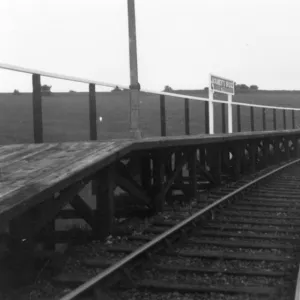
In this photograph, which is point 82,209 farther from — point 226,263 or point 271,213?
point 271,213

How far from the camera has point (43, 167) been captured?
6.01 meters

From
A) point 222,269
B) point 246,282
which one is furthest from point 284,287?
point 222,269

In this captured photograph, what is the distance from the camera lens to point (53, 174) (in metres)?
5.60

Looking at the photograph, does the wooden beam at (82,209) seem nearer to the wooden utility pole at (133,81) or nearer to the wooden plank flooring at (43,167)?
the wooden plank flooring at (43,167)

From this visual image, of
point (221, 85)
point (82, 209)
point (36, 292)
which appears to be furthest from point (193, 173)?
point (221, 85)

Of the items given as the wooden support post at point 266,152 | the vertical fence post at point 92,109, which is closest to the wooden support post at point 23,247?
the vertical fence post at point 92,109

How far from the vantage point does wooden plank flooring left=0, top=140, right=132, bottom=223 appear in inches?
192

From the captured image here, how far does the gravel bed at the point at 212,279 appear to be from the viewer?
5.90 meters

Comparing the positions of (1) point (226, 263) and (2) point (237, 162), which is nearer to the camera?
(1) point (226, 263)

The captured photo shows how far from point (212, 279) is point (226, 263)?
68 cm

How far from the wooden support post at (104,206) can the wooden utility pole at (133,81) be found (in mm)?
2453

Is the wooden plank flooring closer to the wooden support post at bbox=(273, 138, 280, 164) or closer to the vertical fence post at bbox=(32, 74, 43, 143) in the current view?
the vertical fence post at bbox=(32, 74, 43, 143)

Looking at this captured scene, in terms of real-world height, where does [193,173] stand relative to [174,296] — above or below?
above

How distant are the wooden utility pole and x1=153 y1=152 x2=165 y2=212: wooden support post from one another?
60 centimetres
